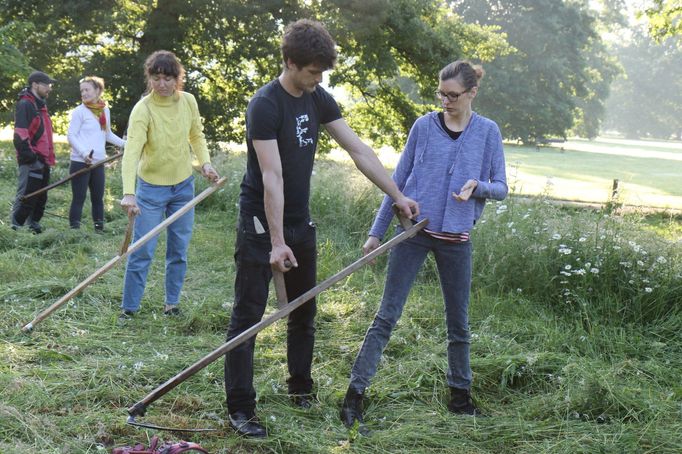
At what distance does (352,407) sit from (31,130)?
5.55 meters

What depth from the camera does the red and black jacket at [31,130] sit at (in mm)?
7418

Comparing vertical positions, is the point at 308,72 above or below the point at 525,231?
above

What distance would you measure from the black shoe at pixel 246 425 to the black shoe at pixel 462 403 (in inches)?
38.7

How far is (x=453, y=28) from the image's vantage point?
15.0 metres

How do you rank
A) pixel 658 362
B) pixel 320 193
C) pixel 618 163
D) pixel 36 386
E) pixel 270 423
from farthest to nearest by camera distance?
pixel 618 163, pixel 320 193, pixel 658 362, pixel 36 386, pixel 270 423

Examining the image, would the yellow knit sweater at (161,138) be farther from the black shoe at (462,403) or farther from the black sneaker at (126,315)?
the black shoe at (462,403)

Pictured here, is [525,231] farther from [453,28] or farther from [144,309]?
[453,28]

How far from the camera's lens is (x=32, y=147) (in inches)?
299

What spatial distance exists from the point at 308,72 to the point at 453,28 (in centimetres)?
1279

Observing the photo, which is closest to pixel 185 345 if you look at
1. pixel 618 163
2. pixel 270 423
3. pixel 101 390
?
pixel 101 390

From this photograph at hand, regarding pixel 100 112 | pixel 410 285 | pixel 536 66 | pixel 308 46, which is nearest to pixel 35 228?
pixel 100 112

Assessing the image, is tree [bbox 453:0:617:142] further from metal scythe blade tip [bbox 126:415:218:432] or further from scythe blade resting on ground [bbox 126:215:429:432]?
metal scythe blade tip [bbox 126:415:218:432]

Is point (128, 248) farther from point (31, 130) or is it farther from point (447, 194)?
point (31, 130)

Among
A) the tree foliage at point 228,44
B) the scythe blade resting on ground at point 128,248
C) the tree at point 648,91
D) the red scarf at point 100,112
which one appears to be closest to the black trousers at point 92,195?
the red scarf at point 100,112
